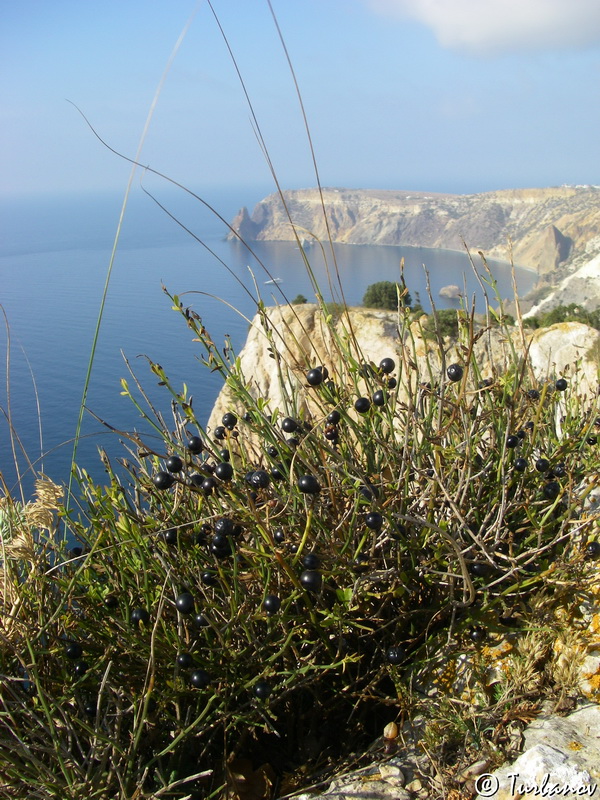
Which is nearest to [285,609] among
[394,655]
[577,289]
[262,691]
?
[262,691]

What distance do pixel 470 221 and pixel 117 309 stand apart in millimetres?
70642

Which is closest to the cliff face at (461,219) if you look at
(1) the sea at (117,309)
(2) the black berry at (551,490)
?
(1) the sea at (117,309)

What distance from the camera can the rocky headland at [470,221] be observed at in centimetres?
6875

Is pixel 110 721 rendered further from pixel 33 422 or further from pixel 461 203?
pixel 461 203

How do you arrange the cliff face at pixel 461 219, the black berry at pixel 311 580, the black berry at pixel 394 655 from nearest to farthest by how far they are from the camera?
the black berry at pixel 311 580
the black berry at pixel 394 655
the cliff face at pixel 461 219

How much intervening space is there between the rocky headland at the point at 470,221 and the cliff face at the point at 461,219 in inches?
4.8

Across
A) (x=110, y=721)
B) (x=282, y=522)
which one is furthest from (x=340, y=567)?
(x=110, y=721)

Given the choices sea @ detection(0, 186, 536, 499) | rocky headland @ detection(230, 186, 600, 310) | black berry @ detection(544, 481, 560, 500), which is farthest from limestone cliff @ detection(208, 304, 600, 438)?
rocky headland @ detection(230, 186, 600, 310)

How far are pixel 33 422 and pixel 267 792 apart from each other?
633 inches

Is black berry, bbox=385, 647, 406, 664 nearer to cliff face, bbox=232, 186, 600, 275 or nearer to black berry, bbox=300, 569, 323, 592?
black berry, bbox=300, 569, 323, 592

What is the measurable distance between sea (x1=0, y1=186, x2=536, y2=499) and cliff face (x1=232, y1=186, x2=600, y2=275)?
5509 millimetres

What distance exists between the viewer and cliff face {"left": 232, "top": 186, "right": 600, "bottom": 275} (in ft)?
233

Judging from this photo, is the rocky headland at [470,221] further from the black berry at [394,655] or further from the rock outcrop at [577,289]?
the black berry at [394,655]

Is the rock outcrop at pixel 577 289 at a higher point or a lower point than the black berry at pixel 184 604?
higher
